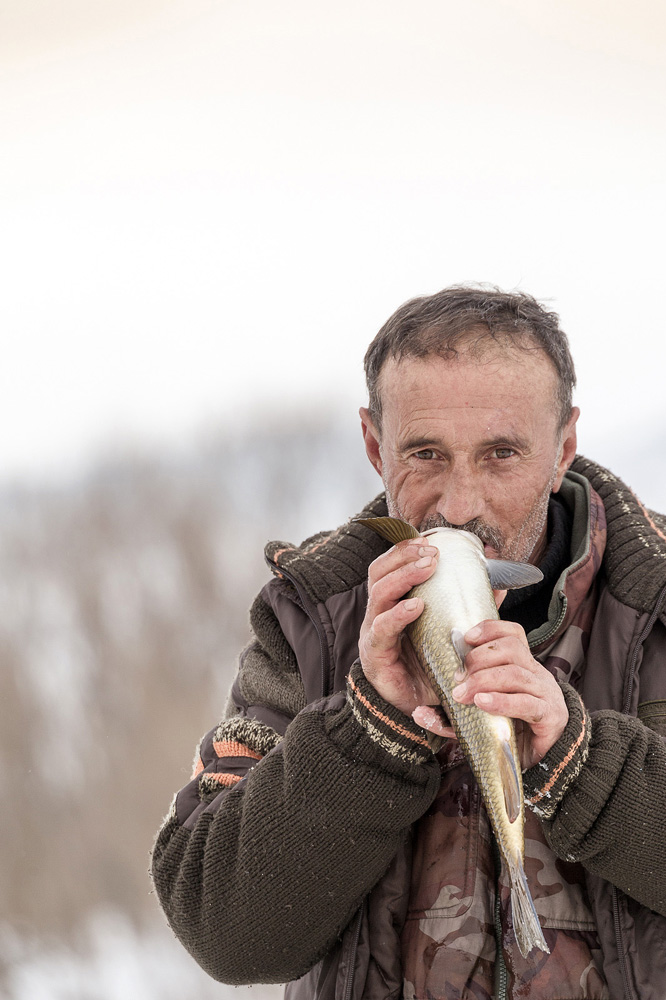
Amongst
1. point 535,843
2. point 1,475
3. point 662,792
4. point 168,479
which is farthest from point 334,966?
point 1,475

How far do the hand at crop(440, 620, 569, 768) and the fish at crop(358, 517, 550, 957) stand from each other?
2cm

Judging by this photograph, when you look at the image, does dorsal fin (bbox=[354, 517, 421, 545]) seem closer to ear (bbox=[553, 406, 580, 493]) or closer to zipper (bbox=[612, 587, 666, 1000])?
zipper (bbox=[612, 587, 666, 1000])

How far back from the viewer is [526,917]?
130 centimetres

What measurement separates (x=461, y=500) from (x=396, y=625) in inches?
20.3

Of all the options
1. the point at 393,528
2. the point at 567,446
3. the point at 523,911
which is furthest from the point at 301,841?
the point at 567,446

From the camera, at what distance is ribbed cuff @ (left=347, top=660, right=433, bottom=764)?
1.60 m

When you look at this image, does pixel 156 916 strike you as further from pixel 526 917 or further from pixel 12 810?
pixel 526 917

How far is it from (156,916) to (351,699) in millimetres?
3514

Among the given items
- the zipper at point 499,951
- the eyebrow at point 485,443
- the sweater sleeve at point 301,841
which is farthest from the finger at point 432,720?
the eyebrow at point 485,443

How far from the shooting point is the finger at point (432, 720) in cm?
149

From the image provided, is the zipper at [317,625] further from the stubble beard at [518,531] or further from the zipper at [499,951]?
the zipper at [499,951]

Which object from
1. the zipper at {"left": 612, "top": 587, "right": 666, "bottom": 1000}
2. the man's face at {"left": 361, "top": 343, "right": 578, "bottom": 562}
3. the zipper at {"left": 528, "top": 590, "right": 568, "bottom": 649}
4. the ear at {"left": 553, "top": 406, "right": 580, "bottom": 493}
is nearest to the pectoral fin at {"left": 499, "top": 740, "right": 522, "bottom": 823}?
the zipper at {"left": 612, "top": 587, "right": 666, "bottom": 1000}

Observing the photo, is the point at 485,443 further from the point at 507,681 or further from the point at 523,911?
the point at 523,911

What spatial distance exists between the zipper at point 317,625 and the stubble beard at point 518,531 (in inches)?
10.9
